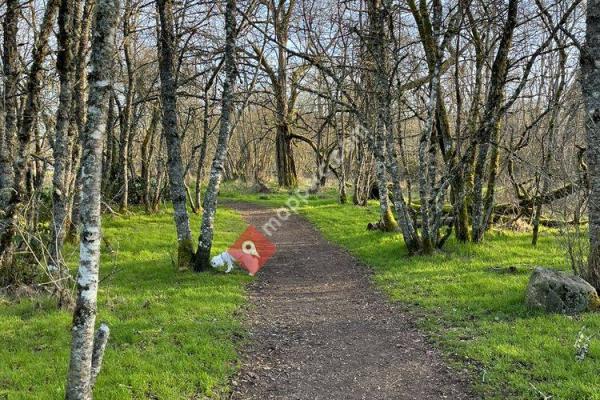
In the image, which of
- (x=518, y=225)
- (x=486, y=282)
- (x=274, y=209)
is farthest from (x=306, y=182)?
(x=486, y=282)

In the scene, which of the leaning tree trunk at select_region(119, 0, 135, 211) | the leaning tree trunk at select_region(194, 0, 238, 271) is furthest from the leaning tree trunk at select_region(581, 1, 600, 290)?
the leaning tree trunk at select_region(119, 0, 135, 211)

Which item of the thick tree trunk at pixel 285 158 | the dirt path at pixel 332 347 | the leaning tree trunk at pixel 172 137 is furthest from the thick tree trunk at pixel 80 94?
the thick tree trunk at pixel 285 158

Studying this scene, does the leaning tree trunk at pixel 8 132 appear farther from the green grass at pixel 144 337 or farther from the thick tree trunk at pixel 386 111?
the thick tree trunk at pixel 386 111

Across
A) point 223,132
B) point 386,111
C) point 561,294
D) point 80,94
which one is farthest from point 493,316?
point 80,94

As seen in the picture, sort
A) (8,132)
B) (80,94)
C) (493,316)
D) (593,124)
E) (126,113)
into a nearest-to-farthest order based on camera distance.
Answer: (493,316) < (593,124) < (8,132) < (80,94) < (126,113)

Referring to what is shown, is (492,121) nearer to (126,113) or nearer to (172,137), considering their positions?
(172,137)

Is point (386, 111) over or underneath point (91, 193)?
over

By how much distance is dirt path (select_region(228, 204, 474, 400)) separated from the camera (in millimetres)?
4859

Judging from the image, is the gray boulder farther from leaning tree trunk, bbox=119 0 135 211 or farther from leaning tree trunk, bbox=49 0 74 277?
leaning tree trunk, bbox=119 0 135 211

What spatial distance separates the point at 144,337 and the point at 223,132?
14.8 ft

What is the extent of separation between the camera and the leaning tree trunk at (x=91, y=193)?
3.42m

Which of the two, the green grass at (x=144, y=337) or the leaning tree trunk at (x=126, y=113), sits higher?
the leaning tree trunk at (x=126, y=113)

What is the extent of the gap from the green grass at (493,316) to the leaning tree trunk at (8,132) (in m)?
6.40

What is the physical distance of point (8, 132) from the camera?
8180 millimetres
